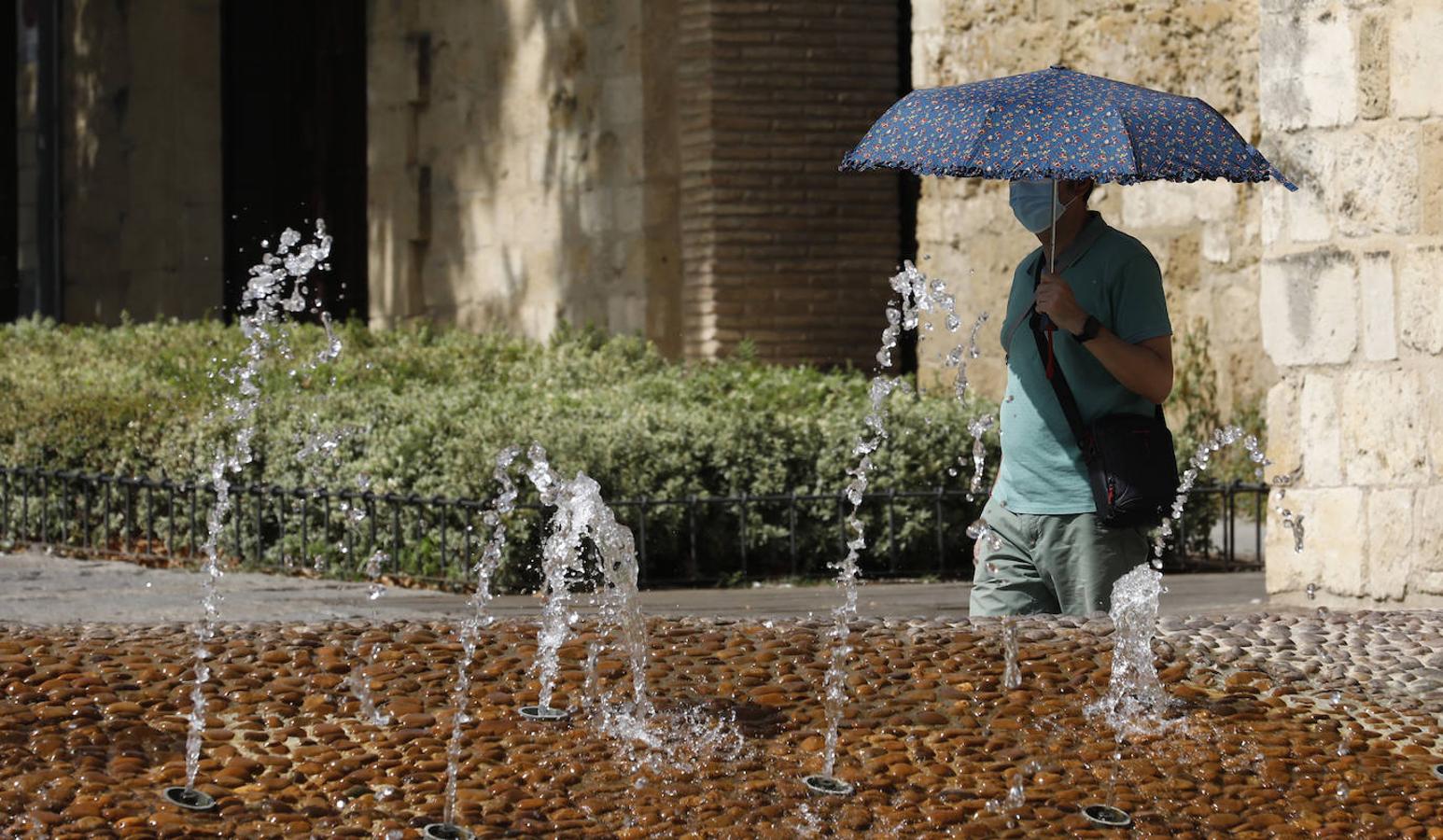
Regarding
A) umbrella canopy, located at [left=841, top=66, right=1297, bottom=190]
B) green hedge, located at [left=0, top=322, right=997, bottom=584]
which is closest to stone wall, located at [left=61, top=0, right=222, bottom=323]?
green hedge, located at [left=0, top=322, right=997, bottom=584]

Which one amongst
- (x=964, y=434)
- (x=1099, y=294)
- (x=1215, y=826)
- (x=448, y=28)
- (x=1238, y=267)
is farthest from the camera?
(x=448, y=28)

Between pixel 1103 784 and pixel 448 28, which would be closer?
pixel 1103 784

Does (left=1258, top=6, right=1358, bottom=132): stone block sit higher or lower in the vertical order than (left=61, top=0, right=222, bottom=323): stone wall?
lower

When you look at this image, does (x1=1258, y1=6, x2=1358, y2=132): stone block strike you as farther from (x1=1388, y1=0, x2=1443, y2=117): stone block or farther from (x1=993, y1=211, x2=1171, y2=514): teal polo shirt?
(x1=993, y1=211, x2=1171, y2=514): teal polo shirt

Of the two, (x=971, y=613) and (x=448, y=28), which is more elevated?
(x=448, y=28)

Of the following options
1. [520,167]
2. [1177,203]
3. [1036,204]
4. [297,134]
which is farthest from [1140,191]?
[297,134]

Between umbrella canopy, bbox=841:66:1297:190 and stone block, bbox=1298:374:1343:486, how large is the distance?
1383 millimetres

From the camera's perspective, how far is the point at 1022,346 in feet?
15.9

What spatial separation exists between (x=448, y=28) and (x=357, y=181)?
10.4ft

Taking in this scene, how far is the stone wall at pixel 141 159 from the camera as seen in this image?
774 inches

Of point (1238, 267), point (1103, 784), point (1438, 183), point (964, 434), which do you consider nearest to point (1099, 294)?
point (1103, 784)

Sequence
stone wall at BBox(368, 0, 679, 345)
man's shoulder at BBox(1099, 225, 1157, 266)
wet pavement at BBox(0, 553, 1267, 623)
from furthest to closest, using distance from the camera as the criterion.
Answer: stone wall at BBox(368, 0, 679, 345)
wet pavement at BBox(0, 553, 1267, 623)
man's shoulder at BBox(1099, 225, 1157, 266)

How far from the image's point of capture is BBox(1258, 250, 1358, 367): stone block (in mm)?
6203

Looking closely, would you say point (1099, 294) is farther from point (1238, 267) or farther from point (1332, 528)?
point (1238, 267)
